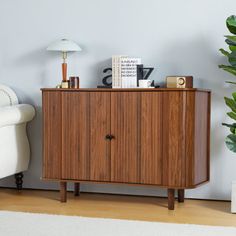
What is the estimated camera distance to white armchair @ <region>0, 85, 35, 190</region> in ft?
13.9

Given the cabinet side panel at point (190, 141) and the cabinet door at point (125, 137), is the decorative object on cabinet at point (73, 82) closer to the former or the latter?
the cabinet door at point (125, 137)

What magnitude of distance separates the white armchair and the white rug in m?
0.79

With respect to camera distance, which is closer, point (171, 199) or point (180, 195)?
point (171, 199)

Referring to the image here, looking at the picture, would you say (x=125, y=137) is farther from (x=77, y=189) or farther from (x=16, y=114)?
(x=16, y=114)

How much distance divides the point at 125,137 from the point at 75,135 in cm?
38

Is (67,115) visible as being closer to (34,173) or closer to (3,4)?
(34,173)

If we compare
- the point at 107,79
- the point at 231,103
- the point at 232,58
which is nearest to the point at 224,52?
the point at 232,58

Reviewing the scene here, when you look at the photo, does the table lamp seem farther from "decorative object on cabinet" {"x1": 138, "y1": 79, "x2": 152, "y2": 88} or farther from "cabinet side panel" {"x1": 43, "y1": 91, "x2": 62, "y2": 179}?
"decorative object on cabinet" {"x1": 138, "y1": 79, "x2": 152, "y2": 88}

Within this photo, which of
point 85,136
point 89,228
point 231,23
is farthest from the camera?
point 85,136

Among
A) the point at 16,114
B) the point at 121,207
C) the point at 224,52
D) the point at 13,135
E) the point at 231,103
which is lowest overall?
the point at 121,207

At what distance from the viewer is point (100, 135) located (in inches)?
163

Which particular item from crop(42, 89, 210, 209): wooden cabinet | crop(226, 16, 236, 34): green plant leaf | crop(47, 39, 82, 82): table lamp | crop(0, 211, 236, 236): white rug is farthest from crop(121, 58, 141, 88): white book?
crop(0, 211, 236, 236): white rug

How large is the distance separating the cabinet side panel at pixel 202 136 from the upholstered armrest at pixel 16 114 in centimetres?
134

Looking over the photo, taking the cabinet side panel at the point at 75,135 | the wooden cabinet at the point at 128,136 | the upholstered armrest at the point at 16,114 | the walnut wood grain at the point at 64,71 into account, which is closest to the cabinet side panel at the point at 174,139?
the wooden cabinet at the point at 128,136
